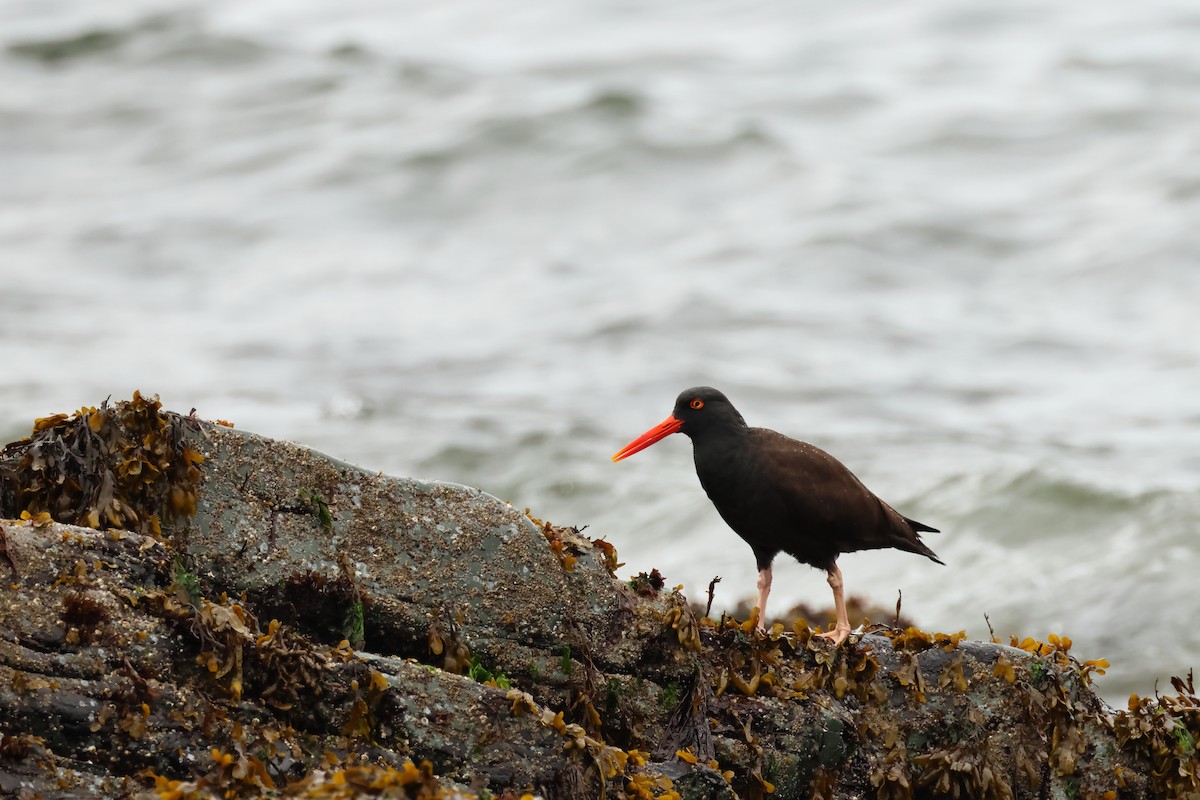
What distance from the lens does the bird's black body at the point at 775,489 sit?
20.4ft

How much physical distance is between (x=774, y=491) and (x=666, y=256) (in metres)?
18.6

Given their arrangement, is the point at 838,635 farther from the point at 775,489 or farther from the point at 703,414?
the point at 703,414

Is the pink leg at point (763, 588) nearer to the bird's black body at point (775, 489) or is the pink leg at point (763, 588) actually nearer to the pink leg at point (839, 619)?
the bird's black body at point (775, 489)

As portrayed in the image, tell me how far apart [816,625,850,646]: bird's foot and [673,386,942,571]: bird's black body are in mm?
572

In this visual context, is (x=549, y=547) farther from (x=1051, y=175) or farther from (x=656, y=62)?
(x=656, y=62)

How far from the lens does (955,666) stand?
17.7 feet

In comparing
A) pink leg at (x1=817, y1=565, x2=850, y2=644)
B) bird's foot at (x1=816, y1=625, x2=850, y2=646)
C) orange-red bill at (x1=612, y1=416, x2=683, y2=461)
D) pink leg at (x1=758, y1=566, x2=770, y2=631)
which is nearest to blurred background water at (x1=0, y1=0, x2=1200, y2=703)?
pink leg at (x1=817, y1=565, x2=850, y2=644)

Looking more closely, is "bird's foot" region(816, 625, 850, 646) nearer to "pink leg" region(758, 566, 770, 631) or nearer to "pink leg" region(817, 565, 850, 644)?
"pink leg" region(817, 565, 850, 644)

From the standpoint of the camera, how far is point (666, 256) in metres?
24.5

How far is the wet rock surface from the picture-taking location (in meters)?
4.04

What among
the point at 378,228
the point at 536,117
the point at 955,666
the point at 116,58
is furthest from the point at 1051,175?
the point at 955,666

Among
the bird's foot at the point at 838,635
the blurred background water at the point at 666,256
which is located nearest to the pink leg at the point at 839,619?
the bird's foot at the point at 838,635

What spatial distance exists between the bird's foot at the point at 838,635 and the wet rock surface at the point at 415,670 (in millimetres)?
35

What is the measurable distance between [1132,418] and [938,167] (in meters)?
11.9
